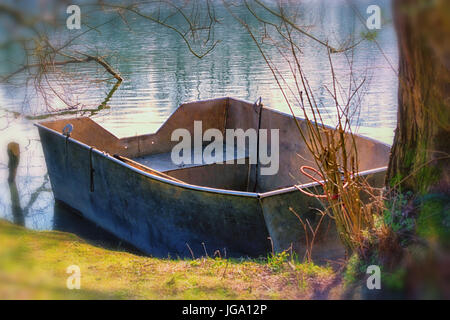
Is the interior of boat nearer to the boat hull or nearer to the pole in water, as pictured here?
the boat hull

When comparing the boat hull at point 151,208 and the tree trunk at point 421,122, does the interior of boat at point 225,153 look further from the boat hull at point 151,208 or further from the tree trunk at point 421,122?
the tree trunk at point 421,122

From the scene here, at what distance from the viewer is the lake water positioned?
10.6 metres

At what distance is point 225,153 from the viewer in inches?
353

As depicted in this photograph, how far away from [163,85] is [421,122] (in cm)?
1217

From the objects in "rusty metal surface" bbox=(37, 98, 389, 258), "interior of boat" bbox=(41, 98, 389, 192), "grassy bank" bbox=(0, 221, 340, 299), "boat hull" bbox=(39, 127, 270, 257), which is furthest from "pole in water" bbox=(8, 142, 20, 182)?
"grassy bank" bbox=(0, 221, 340, 299)

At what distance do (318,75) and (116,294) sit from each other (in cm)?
1228

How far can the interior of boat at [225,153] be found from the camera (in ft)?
26.0

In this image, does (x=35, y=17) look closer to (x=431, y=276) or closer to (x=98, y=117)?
(x=431, y=276)

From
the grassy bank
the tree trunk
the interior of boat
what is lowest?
the grassy bank

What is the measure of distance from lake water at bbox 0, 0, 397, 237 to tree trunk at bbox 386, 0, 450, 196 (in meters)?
3.73

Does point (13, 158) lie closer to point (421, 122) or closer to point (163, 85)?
point (163, 85)

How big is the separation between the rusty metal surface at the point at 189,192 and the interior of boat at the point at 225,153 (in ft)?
0.05

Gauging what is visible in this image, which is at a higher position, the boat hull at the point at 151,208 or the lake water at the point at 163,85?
the lake water at the point at 163,85

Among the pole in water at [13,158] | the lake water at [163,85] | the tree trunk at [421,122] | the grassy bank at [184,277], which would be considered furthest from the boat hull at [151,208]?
the pole in water at [13,158]
